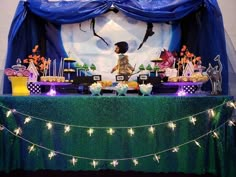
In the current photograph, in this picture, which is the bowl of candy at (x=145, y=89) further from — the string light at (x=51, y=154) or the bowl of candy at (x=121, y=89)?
the string light at (x=51, y=154)

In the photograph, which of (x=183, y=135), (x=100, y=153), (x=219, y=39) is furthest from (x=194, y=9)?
(x=100, y=153)

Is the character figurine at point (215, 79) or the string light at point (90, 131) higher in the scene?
the character figurine at point (215, 79)

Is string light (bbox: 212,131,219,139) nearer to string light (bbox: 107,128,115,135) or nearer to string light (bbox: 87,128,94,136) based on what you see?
string light (bbox: 107,128,115,135)

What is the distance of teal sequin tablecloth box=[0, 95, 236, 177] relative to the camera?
201 centimetres

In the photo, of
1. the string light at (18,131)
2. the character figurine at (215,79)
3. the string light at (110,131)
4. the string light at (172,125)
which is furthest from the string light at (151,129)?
the string light at (18,131)

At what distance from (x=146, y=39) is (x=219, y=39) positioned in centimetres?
74

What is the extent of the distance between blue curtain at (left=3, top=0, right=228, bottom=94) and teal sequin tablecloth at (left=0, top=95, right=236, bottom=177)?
0.64m

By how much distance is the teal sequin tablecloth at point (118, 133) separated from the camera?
2012mm

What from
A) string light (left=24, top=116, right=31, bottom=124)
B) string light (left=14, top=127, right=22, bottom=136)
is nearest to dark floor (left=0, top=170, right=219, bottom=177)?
string light (left=14, top=127, right=22, bottom=136)

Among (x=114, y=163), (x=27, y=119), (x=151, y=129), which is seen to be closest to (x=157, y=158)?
(x=151, y=129)

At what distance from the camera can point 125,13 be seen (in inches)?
101

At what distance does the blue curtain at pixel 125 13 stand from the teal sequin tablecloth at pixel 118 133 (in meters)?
0.64

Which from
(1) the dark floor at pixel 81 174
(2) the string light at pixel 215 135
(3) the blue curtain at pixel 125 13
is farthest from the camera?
(3) the blue curtain at pixel 125 13

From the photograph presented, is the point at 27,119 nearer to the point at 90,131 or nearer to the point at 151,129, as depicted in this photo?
the point at 90,131
